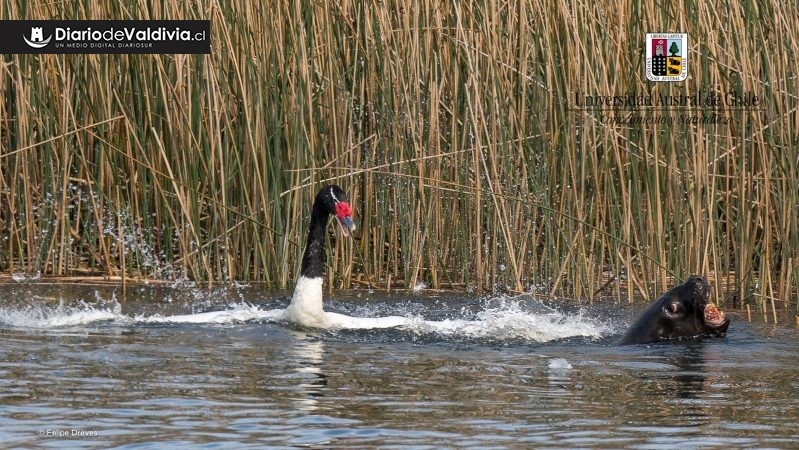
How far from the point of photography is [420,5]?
8766 mm

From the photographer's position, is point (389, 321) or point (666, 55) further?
point (666, 55)

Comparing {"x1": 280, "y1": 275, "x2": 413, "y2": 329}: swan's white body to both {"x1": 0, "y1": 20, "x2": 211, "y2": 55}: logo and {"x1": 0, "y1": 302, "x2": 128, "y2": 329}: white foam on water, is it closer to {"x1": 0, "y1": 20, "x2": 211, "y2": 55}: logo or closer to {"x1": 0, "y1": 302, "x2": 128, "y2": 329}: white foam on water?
{"x1": 0, "y1": 302, "x2": 128, "y2": 329}: white foam on water

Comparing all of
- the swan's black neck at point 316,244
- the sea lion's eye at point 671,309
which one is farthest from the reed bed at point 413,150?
the sea lion's eye at point 671,309

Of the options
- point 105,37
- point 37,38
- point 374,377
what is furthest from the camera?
point 37,38

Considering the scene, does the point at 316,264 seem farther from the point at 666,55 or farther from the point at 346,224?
the point at 666,55

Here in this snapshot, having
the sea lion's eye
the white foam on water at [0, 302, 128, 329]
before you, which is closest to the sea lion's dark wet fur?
the sea lion's eye

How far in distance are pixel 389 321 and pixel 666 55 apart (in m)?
2.42

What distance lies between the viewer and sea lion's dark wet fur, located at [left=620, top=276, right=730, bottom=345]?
7.44 m

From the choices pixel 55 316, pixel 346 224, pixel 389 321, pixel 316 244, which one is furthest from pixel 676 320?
pixel 55 316

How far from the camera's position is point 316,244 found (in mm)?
8062

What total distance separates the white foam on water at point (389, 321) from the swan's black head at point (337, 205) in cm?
52

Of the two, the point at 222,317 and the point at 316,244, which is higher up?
the point at 316,244

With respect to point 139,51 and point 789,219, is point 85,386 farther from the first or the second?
point 789,219

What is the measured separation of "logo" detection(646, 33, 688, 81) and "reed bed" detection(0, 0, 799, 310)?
84mm
